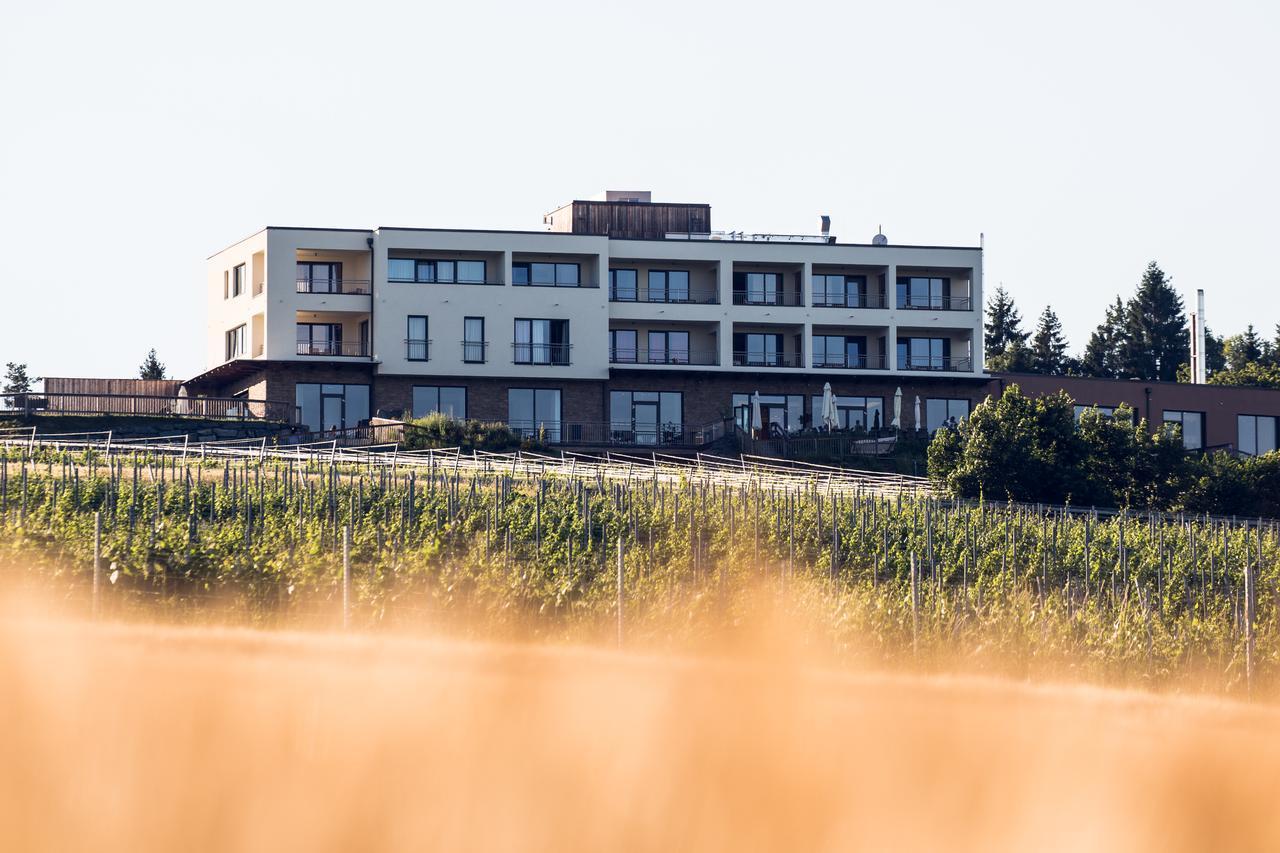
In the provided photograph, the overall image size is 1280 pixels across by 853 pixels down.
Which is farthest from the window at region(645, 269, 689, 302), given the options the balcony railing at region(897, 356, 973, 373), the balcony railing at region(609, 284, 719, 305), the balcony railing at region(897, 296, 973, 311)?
the balcony railing at region(897, 356, 973, 373)

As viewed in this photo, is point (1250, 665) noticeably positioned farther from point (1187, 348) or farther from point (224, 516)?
point (1187, 348)

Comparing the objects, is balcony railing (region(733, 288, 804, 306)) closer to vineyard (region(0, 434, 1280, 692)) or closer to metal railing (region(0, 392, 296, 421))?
metal railing (region(0, 392, 296, 421))

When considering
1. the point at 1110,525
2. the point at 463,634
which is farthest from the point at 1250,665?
the point at 1110,525

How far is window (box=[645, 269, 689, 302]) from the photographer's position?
75375 mm

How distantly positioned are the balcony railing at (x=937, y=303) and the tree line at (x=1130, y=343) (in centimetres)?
4395

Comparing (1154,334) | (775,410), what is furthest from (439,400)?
(1154,334)

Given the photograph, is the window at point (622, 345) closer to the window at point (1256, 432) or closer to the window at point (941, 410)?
the window at point (941, 410)

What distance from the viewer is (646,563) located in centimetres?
3538

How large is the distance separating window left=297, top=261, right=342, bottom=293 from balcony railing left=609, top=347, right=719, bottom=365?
1123 centimetres

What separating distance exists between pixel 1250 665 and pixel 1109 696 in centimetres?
361

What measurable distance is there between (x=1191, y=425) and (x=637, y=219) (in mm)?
25123

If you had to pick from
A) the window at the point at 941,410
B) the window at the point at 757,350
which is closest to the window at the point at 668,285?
the window at the point at 757,350

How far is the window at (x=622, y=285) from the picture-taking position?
246 feet

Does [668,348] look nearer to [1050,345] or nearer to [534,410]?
[534,410]
